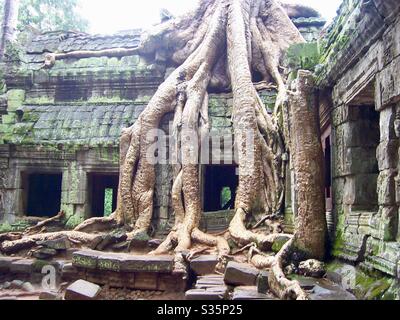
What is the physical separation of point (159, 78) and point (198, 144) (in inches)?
98.3

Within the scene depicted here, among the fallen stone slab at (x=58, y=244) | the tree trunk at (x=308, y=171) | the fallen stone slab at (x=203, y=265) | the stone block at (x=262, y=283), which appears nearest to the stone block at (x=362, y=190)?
the tree trunk at (x=308, y=171)

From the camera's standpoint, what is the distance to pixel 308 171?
5.07 metres

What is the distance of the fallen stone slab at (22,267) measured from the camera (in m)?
6.69

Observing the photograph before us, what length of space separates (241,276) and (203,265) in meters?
0.97

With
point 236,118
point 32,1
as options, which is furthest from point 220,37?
point 32,1

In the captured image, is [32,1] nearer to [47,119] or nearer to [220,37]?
[47,119]

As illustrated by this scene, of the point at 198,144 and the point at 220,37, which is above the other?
the point at 220,37

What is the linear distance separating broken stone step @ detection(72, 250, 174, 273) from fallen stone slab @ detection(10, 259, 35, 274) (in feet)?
3.53

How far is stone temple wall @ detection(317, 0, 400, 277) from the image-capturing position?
12.0ft

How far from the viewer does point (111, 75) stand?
9.68 m

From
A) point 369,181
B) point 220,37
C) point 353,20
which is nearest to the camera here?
point 353,20

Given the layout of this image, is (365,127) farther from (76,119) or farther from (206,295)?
(76,119)

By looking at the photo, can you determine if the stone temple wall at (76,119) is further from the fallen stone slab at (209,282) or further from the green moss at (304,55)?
the green moss at (304,55)

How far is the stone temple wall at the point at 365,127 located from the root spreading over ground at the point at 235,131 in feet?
1.13
